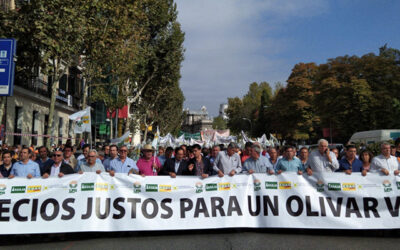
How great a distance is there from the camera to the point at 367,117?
134ft

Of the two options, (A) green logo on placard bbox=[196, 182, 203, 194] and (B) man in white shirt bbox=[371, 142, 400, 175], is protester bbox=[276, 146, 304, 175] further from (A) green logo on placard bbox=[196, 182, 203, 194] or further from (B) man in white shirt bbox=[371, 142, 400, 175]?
(A) green logo on placard bbox=[196, 182, 203, 194]

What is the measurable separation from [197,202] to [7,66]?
765 cm

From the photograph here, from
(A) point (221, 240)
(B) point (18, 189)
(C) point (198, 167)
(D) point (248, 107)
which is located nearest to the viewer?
(A) point (221, 240)

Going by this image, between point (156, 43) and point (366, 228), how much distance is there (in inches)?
1109

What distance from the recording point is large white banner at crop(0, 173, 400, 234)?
22.8 ft

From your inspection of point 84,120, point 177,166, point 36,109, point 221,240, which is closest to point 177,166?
point 177,166

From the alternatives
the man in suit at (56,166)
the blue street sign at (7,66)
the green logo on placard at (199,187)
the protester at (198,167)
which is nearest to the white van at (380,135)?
the protester at (198,167)

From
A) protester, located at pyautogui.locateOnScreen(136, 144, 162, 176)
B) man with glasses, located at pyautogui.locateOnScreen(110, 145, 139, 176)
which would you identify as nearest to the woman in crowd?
protester, located at pyautogui.locateOnScreen(136, 144, 162, 176)

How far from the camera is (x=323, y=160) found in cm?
796

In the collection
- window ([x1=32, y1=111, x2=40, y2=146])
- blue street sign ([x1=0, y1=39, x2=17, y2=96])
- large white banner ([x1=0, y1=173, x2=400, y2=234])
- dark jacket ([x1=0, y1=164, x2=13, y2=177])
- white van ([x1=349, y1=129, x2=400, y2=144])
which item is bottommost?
large white banner ([x1=0, y1=173, x2=400, y2=234])

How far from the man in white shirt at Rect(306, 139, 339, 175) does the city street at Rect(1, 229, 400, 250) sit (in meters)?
1.16

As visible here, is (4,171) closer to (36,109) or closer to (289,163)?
(289,163)

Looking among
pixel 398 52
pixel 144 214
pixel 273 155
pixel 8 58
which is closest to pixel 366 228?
pixel 273 155

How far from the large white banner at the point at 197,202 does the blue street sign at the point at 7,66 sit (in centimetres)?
556
